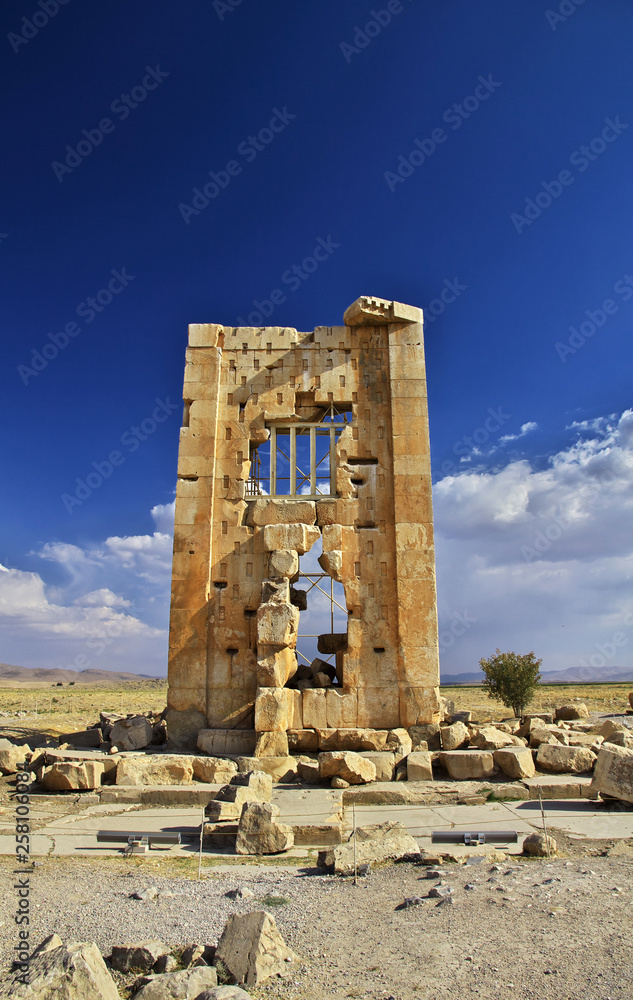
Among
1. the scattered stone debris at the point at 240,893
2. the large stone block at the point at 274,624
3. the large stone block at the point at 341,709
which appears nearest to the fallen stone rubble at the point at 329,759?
the large stone block at the point at 341,709

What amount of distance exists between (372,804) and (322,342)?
30.5 feet

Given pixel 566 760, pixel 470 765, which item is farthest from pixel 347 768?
pixel 566 760

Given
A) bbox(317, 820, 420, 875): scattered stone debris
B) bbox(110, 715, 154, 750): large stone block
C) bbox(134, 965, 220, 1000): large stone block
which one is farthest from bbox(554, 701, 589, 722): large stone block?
bbox(134, 965, 220, 1000): large stone block

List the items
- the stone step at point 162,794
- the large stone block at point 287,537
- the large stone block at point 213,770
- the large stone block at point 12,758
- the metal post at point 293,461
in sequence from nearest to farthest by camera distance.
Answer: the stone step at point 162,794 < the large stone block at point 213,770 < the large stone block at point 12,758 < the large stone block at point 287,537 < the metal post at point 293,461

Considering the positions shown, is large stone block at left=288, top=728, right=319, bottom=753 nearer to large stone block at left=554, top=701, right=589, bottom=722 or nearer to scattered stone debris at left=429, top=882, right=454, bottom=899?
scattered stone debris at left=429, top=882, right=454, bottom=899

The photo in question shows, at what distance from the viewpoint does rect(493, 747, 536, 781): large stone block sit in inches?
391

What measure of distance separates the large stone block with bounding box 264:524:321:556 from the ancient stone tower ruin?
3cm

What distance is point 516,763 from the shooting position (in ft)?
32.6

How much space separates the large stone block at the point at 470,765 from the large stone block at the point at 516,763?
0.58 feet

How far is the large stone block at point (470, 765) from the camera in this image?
33.8 feet

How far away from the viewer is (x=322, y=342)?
1431 centimetres

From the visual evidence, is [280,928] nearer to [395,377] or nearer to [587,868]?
[587,868]

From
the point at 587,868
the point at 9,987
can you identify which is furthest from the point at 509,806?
the point at 9,987

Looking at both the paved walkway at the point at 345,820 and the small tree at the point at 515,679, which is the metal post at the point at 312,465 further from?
the small tree at the point at 515,679
